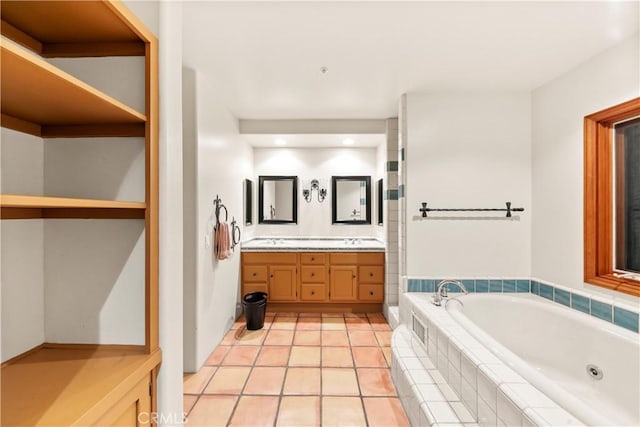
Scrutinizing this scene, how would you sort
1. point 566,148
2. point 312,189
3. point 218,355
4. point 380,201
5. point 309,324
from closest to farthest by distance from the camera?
Result: point 566,148 → point 218,355 → point 309,324 → point 380,201 → point 312,189

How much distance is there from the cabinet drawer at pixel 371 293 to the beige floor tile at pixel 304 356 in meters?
1.05

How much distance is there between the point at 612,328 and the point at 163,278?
2.54 metres

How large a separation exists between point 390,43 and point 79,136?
5.91ft

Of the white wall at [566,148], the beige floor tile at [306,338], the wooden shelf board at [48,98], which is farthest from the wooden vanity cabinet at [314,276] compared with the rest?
the wooden shelf board at [48,98]

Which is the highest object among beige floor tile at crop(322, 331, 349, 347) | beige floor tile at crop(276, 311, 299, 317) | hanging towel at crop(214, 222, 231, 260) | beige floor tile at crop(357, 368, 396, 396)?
hanging towel at crop(214, 222, 231, 260)

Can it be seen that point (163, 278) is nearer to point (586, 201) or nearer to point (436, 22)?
point (436, 22)

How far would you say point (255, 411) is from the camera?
1.83 metres

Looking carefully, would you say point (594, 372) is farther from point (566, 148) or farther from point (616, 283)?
point (566, 148)

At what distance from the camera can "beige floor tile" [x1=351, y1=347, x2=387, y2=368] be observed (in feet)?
7.73

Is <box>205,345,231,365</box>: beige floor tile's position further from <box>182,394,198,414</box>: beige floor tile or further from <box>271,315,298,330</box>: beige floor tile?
<box>271,315,298,330</box>: beige floor tile

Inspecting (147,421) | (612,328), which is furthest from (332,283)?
(147,421)

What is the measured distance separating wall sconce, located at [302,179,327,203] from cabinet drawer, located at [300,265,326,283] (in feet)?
3.65

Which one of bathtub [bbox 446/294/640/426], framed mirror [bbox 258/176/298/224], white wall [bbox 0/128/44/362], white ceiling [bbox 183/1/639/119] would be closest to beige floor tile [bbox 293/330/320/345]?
bathtub [bbox 446/294/640/426]

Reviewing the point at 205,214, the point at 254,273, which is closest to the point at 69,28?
the point at 205,214
